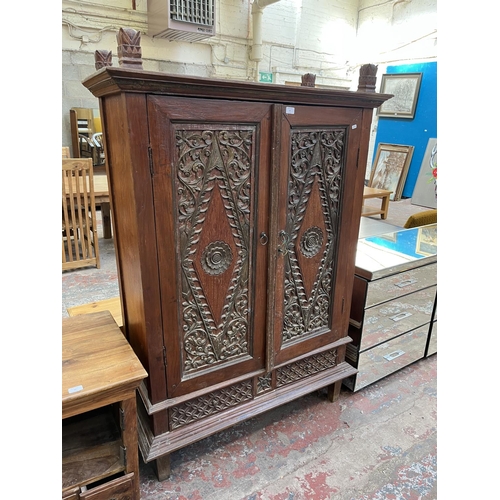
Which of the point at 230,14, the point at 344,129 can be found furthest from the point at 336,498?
the point at 230,14

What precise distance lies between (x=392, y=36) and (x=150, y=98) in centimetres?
630

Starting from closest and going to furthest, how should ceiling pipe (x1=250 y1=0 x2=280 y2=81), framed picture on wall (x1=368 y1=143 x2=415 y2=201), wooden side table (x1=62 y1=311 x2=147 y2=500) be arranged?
1. wooden side table (x1=62 y1=311 x2=147 y2=500)
2. ceiling pipe (x1=250 y1=0 x2=280 y2=81)
3. framed picture on wall (x1=368 y1=143 x2=415 y2=201)

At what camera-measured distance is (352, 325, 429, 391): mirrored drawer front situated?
189 cm

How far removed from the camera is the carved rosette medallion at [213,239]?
117cm

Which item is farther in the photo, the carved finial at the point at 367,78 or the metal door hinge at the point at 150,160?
the carved finial at the point at 367,78

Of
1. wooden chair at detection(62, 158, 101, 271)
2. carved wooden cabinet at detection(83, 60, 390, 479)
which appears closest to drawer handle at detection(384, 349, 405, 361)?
carved wooden cabinet at detection(83, 60, 390, 479)

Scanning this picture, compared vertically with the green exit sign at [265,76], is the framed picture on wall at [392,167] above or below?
below

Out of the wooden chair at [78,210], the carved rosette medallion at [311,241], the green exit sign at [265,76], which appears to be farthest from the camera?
the green exit sign at [265,76]

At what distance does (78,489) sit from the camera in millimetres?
1157

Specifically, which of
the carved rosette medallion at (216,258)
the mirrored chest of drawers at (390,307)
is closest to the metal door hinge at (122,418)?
the carved rosette medallion at (216,258)

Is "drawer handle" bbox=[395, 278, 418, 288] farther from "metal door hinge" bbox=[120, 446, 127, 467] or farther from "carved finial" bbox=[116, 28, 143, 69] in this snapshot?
"carved finial" bbox=[116, 28, 143, 69]

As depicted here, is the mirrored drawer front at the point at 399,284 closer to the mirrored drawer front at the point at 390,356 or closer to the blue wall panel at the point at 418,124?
the mirrored drawer front at the point at 390,356

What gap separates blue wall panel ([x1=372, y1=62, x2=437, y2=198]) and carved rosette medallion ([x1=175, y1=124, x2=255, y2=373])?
535 cm

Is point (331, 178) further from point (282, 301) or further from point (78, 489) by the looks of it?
point (78, 489)
